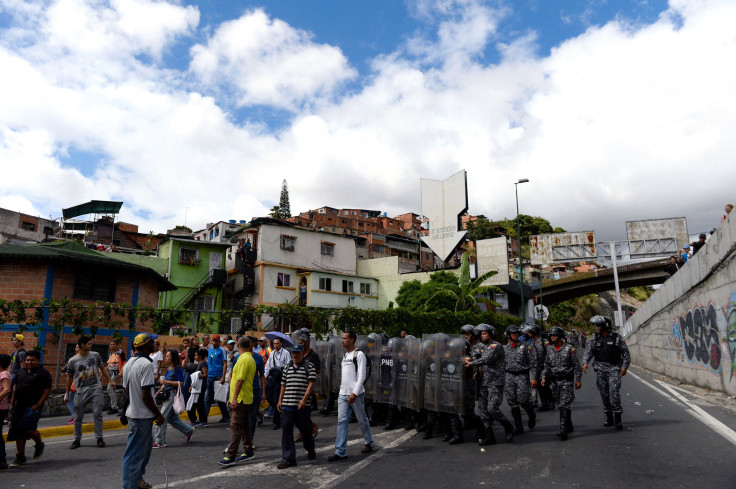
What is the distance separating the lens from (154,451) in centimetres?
764

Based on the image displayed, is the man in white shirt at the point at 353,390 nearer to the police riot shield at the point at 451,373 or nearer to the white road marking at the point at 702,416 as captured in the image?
the police riot shield at the point at 451,373

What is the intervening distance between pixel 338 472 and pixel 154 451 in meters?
A: 3.29

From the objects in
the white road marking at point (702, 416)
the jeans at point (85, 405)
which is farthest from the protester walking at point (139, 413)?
the white road marking at point (702, 416)

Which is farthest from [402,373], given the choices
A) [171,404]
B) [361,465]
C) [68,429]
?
[68,429]

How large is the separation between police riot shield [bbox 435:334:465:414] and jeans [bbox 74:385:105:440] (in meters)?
5.73

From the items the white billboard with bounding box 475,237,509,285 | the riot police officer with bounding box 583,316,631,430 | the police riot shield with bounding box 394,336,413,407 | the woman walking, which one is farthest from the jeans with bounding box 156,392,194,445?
the white billboard with bounding box 475,237,509,285

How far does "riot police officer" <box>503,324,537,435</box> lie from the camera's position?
823 centimetres

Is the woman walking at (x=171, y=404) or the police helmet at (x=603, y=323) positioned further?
the police helmet at (x=603, y=323)

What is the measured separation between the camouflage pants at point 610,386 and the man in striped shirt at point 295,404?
5021 mm

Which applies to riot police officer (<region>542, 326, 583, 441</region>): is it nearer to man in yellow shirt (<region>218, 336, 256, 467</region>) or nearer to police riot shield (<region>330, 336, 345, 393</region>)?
police riot shield (<region>330, 336, 345, 393</region>)

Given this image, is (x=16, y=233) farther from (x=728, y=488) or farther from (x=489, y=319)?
(x=728, y=488)

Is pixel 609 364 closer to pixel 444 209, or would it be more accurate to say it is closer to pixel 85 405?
pixel 85 405

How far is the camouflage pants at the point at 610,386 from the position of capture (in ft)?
27.0

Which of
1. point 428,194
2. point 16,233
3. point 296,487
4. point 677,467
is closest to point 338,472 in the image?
point 296,487
